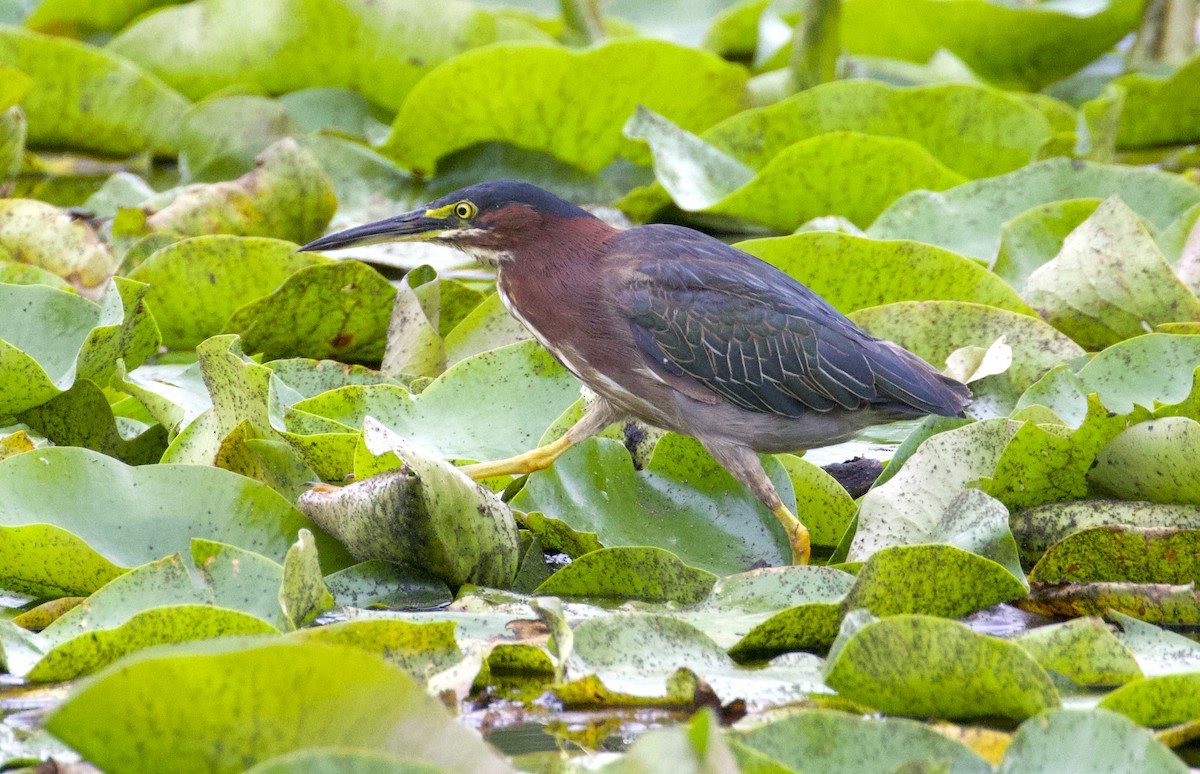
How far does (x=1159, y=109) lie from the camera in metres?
7.10

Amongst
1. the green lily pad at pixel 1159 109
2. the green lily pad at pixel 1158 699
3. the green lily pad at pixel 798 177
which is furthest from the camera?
the green lily pad at pixel 1159 109

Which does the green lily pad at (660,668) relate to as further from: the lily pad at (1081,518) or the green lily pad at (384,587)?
the lily pad at (1081,518)

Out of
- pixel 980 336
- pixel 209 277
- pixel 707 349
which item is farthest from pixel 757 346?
pixel 209 277

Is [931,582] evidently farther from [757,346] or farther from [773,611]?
[757,346]

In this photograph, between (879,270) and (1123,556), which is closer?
(1123,556)

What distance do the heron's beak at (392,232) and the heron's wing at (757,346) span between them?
576 mm

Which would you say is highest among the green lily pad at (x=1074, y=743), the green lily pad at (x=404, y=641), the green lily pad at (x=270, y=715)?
the green lily pad at (x=270, y=715)

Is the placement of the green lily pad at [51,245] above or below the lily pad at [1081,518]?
below

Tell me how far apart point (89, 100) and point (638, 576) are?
15.3ft

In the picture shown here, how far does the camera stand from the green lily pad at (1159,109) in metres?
6.88

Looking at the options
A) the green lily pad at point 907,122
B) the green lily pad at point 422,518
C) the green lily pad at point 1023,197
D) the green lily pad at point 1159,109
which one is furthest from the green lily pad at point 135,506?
the green lily pad at point 1159,109

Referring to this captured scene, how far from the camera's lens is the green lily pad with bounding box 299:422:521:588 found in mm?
2973

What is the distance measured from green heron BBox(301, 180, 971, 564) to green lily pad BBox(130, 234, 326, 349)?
0.59 meters

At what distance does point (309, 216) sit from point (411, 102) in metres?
0.89
